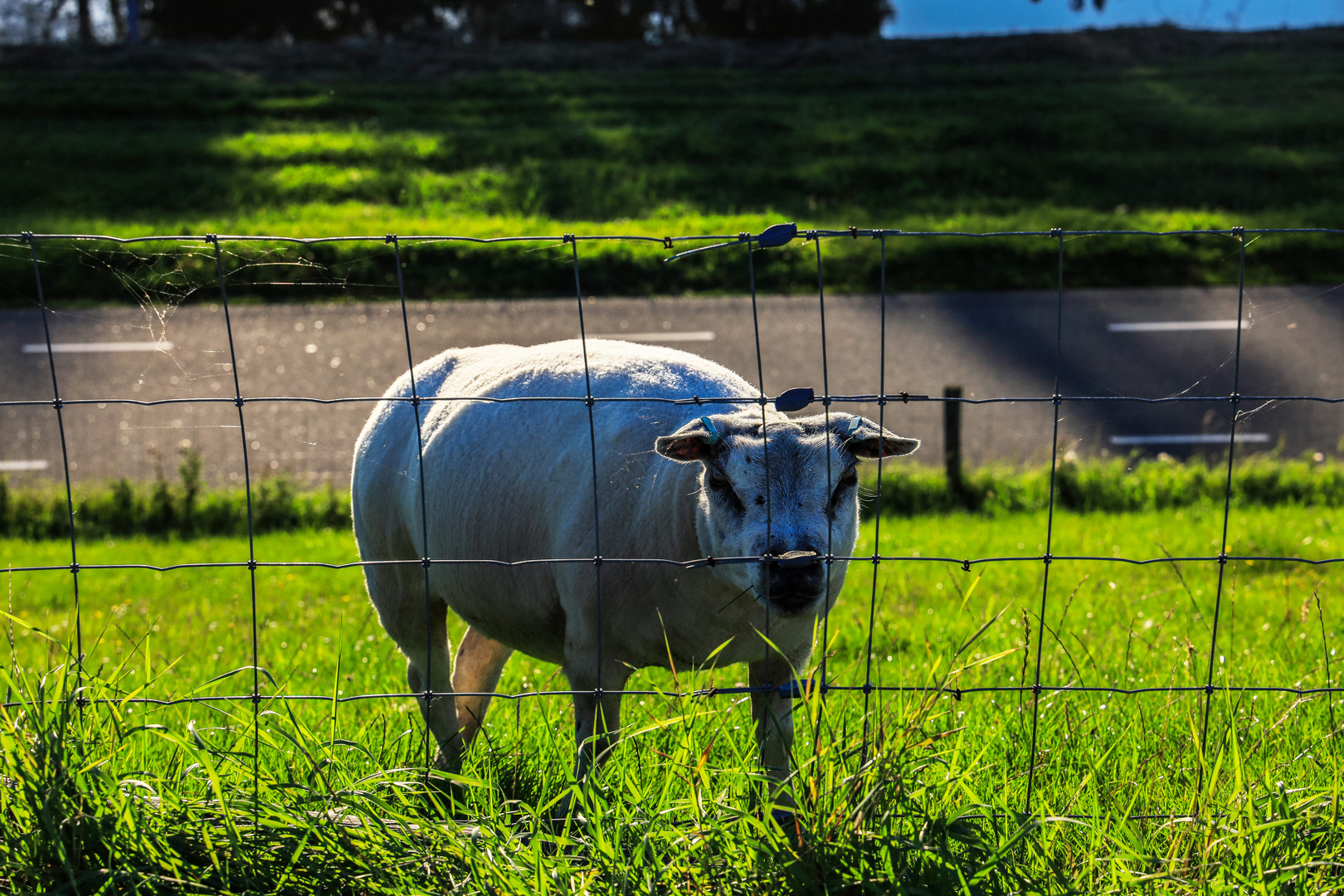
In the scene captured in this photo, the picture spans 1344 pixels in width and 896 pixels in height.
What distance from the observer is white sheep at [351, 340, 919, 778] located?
354cm

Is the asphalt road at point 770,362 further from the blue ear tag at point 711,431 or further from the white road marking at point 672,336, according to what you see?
the blue ear tag at point 711,431

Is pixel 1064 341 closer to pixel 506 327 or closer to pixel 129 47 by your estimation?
pixel 506 327

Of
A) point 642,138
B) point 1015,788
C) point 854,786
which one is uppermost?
point 642,138

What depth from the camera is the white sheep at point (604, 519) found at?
354 cm

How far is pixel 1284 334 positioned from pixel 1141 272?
2.61 m

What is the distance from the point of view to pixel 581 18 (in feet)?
102

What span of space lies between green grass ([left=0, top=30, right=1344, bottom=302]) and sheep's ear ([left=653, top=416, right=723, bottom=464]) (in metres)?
9.16

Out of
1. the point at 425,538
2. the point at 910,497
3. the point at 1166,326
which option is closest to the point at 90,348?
the point at 910,497

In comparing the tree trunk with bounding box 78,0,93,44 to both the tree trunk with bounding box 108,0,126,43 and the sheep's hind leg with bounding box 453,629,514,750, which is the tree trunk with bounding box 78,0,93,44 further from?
the sheep's hind leg with bounding box 453,629,514,750

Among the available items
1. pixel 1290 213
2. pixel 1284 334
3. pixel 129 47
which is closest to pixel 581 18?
pixel 129 47

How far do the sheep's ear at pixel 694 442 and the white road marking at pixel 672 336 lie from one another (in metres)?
9.37

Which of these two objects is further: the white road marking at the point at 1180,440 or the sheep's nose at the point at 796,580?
the white road marking at the point at 1180,440

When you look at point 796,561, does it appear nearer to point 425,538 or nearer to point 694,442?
point 694,442

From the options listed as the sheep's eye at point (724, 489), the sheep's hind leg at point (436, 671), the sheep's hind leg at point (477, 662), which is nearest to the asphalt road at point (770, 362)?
the sheep's hind leg at point (477, 662)
